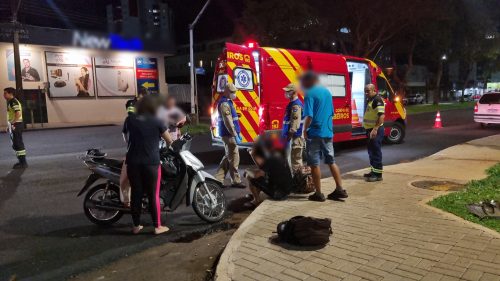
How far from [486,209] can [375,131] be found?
2.43m

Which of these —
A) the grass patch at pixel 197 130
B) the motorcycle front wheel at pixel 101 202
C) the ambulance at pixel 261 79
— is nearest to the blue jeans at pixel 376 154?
the ambulance at pixel 261 79

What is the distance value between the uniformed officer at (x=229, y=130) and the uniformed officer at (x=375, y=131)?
231 centimetres

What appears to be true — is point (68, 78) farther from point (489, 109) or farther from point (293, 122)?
point (293, 122)

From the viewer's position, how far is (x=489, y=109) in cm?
1769

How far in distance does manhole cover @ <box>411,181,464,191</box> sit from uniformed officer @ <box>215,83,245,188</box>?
3.01m

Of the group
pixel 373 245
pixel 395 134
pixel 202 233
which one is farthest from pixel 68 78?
pixel 373 245

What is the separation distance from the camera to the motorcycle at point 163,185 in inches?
212

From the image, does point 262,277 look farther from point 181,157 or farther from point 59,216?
point 59,216

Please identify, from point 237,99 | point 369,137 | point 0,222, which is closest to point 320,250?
point 369,137

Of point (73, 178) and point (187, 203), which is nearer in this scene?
point (187, 203)

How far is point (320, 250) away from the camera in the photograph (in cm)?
425

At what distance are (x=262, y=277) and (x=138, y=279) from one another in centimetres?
121

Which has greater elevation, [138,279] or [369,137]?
[369,137]

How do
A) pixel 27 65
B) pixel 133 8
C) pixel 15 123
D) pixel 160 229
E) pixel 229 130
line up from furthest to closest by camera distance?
1. pixel 27 65
2. pixel 15 123
3. pixel 229 130
4. pixel 160 229
5. pixel 133 8
